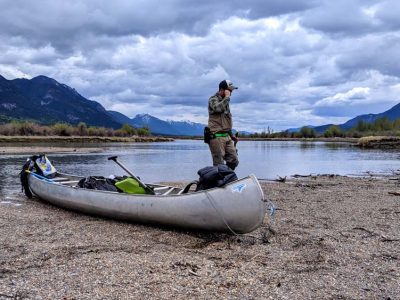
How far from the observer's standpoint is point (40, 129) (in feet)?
350

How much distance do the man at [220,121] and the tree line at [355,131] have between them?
117676 millimetres

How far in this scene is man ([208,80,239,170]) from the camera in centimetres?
981

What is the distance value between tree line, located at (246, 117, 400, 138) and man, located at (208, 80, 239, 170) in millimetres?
117676

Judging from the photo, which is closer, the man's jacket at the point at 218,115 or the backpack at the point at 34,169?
the man's jacket at the point at 218,115

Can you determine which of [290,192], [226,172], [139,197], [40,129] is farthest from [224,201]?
[40,129]

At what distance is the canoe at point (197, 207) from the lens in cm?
713

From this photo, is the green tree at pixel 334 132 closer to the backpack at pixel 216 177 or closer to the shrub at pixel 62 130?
the shrub at pixel 62 130

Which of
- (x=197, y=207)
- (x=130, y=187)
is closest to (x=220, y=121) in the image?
(x=130, y=187)

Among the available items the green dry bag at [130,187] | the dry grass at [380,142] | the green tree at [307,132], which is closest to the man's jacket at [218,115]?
the green dry bag at [130,187]

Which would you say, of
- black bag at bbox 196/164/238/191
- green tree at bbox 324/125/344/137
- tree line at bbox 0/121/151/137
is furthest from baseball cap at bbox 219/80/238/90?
green tree at bbox 324/125/344/137

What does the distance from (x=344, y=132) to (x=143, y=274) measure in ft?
515

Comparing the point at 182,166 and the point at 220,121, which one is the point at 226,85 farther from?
the point at 182,166

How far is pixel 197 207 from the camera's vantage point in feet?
24.3

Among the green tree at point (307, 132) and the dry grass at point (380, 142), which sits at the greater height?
the green tree at point (307, 132)
